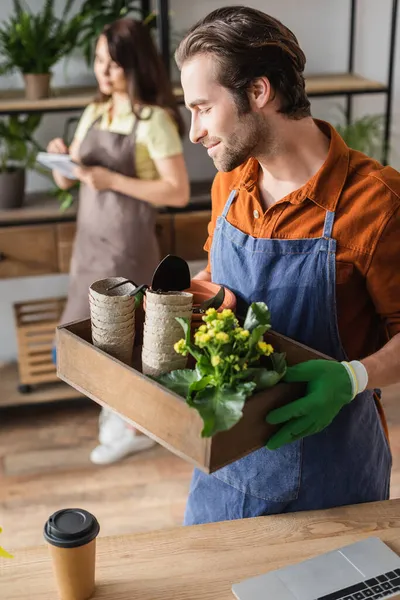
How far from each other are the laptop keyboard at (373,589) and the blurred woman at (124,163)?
1.80m

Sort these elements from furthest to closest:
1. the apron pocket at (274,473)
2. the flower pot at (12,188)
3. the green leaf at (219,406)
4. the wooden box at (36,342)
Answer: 1. the wooden box at (36,342)
2. the flower pot at (12,188)
3. the apron pocket at (274,473)
4. the green leaf at (219,406)

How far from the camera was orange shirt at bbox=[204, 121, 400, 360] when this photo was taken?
1396mm

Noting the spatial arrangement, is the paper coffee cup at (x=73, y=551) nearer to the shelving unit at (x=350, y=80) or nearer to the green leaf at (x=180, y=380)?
the green leaf at (x=180, y=380)

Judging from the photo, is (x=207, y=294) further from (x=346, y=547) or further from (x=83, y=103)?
(x=83, y=103)

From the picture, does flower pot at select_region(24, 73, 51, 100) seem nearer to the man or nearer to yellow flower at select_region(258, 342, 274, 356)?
the man

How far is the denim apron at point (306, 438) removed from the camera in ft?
4.78

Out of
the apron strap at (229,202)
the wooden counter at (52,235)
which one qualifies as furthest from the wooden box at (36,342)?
the apron strap at (229,202)

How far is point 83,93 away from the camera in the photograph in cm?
320

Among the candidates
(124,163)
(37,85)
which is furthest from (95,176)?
(37,85)

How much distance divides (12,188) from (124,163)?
52 centimetres

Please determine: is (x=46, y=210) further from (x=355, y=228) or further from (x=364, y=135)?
(x=355, y=228)

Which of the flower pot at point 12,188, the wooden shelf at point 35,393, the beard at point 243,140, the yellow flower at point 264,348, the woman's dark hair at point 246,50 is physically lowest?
the wooden shelf at point 35,393

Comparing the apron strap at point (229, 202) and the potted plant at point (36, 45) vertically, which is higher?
the potted plant at point (36, 45)

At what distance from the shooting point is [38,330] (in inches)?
130
